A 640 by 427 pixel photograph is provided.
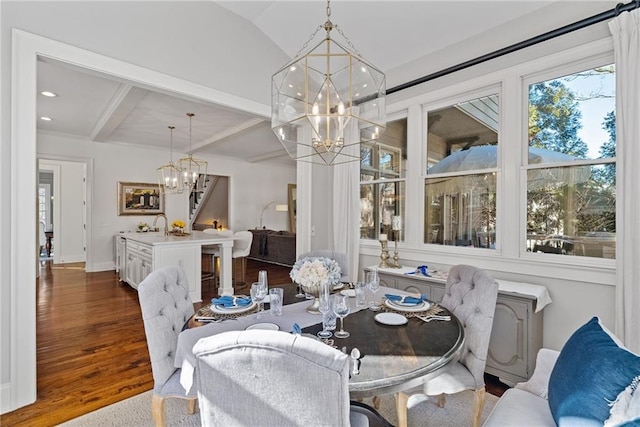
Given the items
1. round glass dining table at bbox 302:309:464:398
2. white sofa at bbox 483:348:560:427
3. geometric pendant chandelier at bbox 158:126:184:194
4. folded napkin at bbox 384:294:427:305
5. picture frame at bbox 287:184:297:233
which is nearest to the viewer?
round glass dining table at bbox 302:309:464:398

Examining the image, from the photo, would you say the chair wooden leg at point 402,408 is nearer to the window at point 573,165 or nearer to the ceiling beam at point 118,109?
the window at point 573,165

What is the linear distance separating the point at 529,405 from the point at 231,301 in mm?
1592

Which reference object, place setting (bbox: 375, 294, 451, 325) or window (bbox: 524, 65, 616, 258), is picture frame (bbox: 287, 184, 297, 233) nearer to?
window (bbox: 524, 65, 616, 258)

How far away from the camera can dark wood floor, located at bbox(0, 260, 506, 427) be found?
2.11m

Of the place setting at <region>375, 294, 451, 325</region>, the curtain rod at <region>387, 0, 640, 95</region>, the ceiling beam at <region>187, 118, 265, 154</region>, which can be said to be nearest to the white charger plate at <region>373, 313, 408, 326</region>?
the place setting at <region>375, 294, 451, 325</region>

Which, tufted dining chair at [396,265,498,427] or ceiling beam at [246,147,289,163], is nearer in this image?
tufted dining chair at [396,265,498,427]

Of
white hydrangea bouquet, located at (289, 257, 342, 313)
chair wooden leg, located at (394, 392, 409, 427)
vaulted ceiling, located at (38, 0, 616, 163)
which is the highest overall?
vaulted ceiling, located at (38, 0, 616, 163)

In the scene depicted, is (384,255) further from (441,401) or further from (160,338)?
(160,338)

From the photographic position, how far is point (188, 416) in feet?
6.63

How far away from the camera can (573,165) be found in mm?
2443

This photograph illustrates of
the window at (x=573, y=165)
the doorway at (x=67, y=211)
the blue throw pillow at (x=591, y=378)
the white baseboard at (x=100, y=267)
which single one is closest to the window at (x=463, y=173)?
the window at (x=573, y=165)

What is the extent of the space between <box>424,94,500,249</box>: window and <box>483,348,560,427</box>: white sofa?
152cm

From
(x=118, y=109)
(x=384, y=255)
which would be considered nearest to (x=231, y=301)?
(x=384, y=255)

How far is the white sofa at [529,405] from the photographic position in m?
1.28
